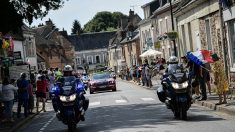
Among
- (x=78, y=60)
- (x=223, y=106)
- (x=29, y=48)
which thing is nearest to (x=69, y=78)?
(x=223, y=106)

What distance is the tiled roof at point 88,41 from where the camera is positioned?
158 metres

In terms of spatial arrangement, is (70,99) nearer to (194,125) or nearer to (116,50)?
(194,125)

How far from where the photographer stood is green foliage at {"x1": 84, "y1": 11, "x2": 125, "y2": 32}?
148875 millimetres

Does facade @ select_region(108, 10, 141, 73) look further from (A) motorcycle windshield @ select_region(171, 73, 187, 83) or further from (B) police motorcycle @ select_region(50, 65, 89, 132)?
(B) police motorcycle @ select_region(50, 65, 89, 132)

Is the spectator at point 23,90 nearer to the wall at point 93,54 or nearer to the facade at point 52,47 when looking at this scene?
the facade at point 52,47

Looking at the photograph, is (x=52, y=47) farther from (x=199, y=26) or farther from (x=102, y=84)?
(x=199, y=26)

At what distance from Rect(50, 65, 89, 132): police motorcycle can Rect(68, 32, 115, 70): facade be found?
465ft

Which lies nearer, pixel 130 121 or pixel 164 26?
pixel 130 121

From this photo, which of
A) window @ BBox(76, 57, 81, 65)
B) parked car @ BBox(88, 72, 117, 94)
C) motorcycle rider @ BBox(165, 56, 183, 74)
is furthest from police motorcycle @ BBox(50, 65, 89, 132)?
window @ BBox(76, 57, 81, 65)

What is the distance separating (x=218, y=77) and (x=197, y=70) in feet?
11.0

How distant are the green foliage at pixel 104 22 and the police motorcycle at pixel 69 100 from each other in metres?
130

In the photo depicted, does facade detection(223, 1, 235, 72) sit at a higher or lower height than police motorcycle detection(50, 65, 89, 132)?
higher

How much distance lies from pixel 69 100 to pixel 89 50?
146998 mm

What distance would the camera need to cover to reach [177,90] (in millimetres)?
17016
